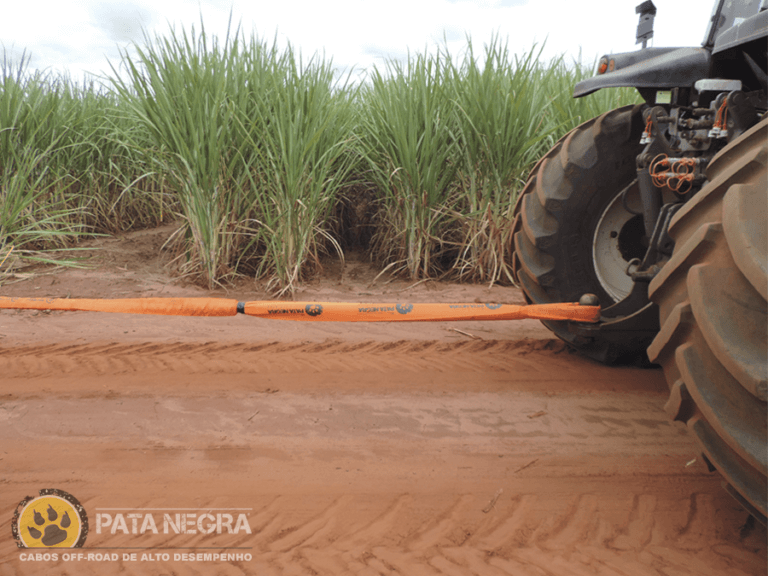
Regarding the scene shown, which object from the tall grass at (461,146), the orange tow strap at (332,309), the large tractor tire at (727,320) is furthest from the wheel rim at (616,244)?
the tall grass at (461,146)

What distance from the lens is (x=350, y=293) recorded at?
4066 mm

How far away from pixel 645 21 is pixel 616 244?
36.0 inches

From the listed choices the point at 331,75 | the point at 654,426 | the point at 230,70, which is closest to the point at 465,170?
the point at 331,75

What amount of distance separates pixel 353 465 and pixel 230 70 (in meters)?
3.33

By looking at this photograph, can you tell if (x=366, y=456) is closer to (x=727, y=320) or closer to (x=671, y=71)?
(x=727, y=320)

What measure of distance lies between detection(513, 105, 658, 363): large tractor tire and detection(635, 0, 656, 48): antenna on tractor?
284 mm

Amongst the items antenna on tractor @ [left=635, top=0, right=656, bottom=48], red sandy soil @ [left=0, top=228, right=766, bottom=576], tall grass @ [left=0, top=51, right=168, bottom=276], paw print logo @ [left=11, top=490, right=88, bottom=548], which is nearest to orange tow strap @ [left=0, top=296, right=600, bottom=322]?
red sandy soil @ [left=0, top=228, right=766, bottom=576]

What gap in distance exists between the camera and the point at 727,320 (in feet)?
3.61

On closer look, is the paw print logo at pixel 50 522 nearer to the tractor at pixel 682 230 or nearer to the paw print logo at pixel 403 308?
the paw print logo at pixel 403 308

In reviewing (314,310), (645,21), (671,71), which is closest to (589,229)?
(671,71)

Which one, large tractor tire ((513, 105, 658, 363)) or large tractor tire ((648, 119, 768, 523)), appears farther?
large tractor tire ((513, 105, 658, 363))

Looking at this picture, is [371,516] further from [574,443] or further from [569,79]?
[569,79]

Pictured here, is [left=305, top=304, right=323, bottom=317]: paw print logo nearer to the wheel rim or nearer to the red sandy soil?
the red sandy soil

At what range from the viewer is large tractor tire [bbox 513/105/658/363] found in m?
2.24
